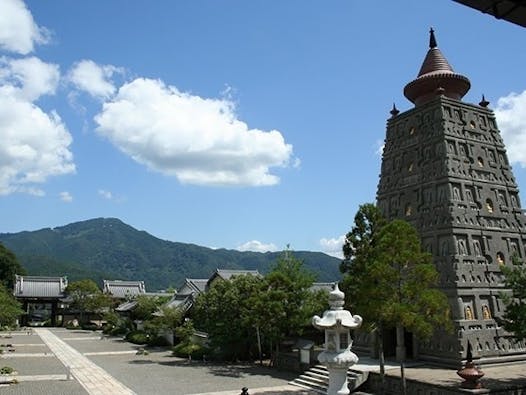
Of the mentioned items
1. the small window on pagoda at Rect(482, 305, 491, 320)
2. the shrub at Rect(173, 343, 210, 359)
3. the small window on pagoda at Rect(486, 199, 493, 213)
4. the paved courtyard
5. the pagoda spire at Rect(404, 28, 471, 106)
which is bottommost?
the paved courtyard

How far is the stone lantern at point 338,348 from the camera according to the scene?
16.4 m

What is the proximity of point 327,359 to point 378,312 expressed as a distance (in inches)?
214

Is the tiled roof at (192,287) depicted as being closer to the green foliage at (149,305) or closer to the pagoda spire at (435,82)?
the green foliage at (149,305)

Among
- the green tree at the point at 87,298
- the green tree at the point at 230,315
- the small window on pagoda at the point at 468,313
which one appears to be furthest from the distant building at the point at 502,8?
the green tree at the point at 87,298

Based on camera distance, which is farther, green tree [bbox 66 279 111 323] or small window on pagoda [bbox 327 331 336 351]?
green tree [bbox 66 279 111 323]

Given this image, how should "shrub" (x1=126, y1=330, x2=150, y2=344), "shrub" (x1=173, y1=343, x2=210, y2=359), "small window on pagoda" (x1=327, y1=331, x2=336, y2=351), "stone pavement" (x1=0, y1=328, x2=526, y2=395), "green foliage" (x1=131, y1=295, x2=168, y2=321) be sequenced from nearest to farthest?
"small window on pagoda" (x1=327, y1=331, x2=336, y2=351) < "stone pavement" (x1=0, y1=328, x2=526, y2=395) < "shrub" (x1=173, y1=343, x2=210, y2=359) < "green foliage" (x1=131, y1=295, x2=168, y2=321) < "shrub" (x1=126, y1=330, x2=150, y2=344)

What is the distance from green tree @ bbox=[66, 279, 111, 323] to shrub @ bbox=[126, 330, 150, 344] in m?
19.2

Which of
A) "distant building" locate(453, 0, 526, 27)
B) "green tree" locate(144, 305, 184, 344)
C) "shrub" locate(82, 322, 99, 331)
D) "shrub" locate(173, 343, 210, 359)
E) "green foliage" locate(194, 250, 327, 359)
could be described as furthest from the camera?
"shrub" locate(82, 322, 99, 331)

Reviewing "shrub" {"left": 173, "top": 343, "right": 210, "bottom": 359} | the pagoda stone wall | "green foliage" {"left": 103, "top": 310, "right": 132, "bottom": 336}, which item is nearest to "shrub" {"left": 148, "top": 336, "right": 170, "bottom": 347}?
"shrub" {"left": 173, "top": 343, "right": 210, "bottom": 359}

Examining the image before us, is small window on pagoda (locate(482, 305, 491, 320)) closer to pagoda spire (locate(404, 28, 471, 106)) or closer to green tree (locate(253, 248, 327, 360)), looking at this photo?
green tree (locate(253, 248, 327, 360))

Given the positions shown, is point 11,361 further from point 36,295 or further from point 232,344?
point 36,295

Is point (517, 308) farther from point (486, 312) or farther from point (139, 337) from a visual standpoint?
point (139, 337)

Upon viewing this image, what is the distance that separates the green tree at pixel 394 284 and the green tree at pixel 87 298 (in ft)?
173

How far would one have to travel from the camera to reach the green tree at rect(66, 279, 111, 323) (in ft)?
219
